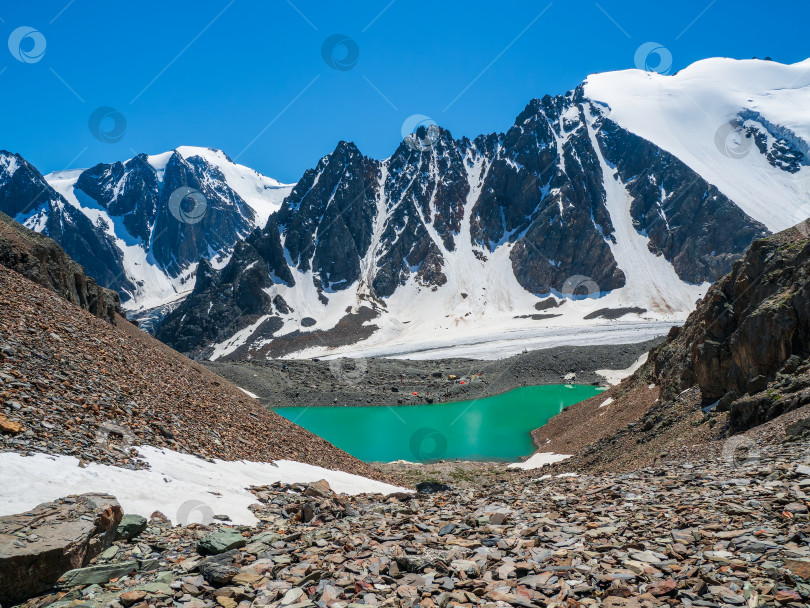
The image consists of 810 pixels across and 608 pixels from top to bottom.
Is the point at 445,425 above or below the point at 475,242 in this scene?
below

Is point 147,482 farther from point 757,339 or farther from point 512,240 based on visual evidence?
point 512,240

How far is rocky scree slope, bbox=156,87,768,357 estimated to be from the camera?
150500 mm

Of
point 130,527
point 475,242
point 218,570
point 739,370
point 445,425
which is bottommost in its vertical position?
point 218,570

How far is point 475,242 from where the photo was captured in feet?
588

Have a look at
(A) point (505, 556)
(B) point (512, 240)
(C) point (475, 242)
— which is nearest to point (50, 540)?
(A) point (505, 556)

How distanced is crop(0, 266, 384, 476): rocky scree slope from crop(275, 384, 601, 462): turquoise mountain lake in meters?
25.0

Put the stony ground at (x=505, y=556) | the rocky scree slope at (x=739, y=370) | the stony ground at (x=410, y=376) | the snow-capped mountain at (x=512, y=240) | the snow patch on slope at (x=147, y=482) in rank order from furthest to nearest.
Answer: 1. the snow-capped mountain at (x=512, y=240)
2. the stony ground at (x=410, y=376)
3. the rocky scree slope at (x=739, y=370)
4. the snow patch on slope at (x=147, y=482)
5. the stony ground at (x=505, y=556)

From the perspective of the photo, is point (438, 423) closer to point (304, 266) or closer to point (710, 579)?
point (710, 579)

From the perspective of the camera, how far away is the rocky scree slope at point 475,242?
150 meters

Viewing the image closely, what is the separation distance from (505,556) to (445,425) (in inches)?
2091

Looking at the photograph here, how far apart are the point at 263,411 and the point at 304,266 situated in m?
152

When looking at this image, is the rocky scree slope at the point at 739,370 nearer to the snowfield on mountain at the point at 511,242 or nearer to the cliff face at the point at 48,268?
the cliff face at the point at 48,268

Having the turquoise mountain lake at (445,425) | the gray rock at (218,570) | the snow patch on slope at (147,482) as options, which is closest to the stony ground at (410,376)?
the turquoise mountain lake at (445,425)

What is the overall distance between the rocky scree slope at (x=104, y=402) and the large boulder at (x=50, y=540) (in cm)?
250
